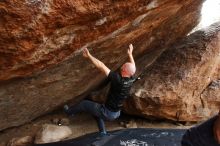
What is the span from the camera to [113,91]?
18.9 ft

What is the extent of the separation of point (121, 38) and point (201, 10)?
11.1 ft

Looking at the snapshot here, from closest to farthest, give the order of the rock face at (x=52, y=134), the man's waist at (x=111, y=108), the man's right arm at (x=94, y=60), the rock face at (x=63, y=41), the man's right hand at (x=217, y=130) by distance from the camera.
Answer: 1. the man's right hand at (x=217, y=130)
2. the rock face at (x=63, y=41)
3. the man's right arm at (x=94, y=60)
4. the man's waist at (x=111, y=108)
5. the rock face at (x=52, y=134)

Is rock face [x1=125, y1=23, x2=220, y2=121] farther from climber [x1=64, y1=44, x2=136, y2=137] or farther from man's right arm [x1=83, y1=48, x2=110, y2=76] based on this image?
man's right arm [x1=83, y1=48, x2=110, y2=76]

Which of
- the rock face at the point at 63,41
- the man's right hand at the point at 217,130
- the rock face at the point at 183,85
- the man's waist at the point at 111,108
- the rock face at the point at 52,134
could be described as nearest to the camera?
the man's right hand at the point at 217,130

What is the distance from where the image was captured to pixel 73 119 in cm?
770

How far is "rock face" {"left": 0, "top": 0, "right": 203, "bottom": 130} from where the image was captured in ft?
13.9

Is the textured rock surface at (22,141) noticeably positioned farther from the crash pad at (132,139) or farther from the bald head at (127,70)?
the bald head at (127,70)

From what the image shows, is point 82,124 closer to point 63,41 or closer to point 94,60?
point 94,60

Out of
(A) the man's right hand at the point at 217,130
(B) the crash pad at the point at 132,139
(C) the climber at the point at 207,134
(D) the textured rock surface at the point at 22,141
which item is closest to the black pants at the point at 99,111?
(B) the crash pad at the point at 132,139

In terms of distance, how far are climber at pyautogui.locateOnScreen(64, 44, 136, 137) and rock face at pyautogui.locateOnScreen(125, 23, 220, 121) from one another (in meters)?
1.39

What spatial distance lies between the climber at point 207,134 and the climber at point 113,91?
3.01m

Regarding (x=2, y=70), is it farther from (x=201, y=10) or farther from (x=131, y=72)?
(x=201, y=10)

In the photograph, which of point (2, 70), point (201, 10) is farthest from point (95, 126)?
point (201, 10)

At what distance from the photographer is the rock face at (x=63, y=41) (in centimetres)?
423
